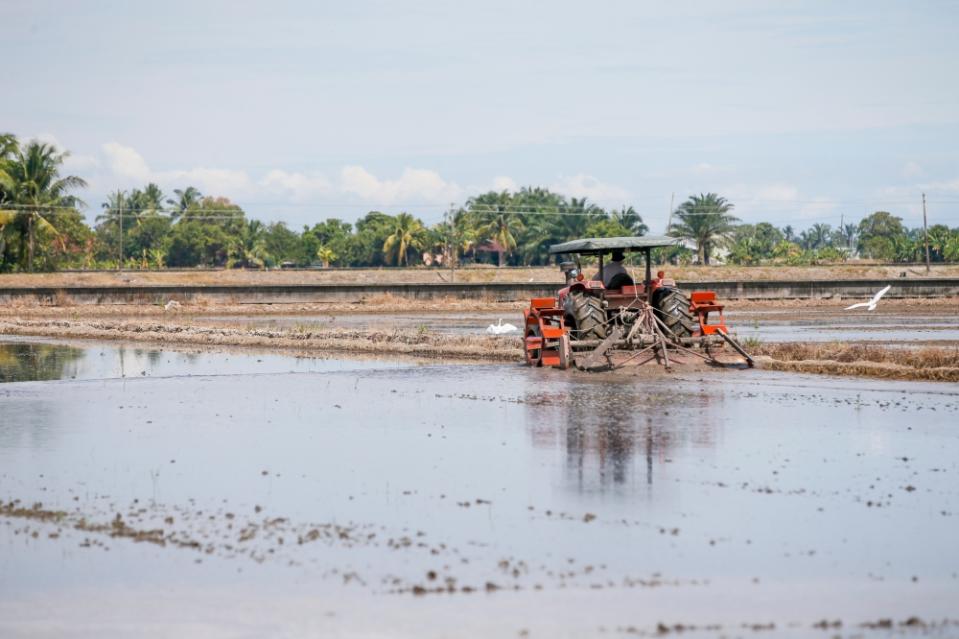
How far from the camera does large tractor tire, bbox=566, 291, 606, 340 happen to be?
69.3 feet

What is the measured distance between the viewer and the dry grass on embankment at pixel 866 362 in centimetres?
1983

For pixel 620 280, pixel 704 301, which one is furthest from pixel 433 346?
pixel 704 301

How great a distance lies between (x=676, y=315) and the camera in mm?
21422

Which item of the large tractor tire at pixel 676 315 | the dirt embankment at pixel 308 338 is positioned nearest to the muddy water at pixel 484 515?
the large tractor tire at pixel 676 315

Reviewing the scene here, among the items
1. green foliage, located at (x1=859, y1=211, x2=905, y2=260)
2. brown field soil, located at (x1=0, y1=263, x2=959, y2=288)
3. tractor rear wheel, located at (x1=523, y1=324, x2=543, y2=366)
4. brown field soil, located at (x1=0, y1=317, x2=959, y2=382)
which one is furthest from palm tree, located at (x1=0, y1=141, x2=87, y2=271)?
green foliage, located at (x1=859, y1=211, x2=905, y2=260)

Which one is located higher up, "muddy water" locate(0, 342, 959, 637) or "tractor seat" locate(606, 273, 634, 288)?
"tractor seat" locate(606, 273, 634, 288)

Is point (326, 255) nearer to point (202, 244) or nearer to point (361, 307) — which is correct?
point (202, 244)

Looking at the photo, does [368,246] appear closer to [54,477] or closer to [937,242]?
[937,242]

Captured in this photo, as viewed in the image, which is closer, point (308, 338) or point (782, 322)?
point (308, 338)

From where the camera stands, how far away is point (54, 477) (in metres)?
11.7

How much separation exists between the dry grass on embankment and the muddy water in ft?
8.13

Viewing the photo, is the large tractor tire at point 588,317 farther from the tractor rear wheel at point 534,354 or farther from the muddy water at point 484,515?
the muddy water at point 484,515

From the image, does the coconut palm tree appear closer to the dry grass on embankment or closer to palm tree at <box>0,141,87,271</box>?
palm tree at <box>0,141,87,271</box>

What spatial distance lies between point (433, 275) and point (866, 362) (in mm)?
61928
